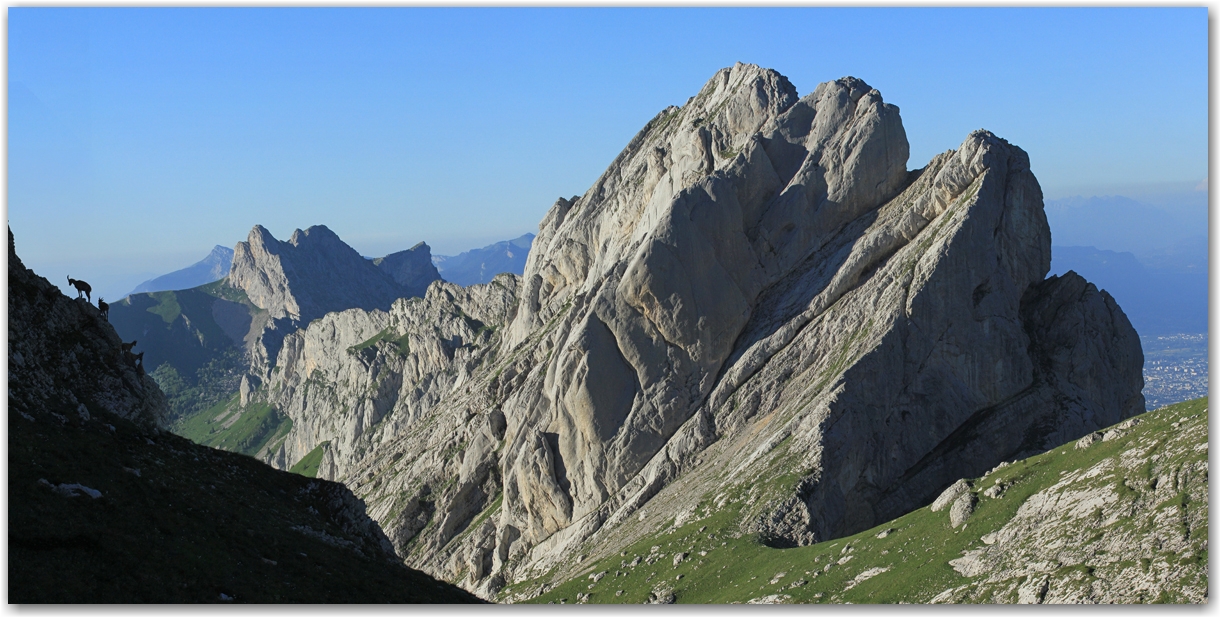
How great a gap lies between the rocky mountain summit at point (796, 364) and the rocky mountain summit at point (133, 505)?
35528mm

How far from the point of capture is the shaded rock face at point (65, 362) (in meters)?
45.1

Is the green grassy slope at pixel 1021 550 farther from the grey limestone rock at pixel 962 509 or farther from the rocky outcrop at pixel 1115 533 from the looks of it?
the grey limestone rock at pixel 962 509

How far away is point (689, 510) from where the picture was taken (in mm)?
77438

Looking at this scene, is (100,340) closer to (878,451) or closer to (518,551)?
(518,551)

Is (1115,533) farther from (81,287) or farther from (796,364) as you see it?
(81,287)

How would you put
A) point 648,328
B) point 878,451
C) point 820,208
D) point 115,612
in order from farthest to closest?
point 820,208, point 648,328, point 878,451, point 115,612

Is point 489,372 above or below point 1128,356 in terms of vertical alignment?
above

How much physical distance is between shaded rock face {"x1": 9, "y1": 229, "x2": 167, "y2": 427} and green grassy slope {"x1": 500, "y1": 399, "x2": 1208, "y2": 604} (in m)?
35.5

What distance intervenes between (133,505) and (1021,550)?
43.5 meters

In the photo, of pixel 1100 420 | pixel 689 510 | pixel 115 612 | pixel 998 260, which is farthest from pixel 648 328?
pixel 115 612

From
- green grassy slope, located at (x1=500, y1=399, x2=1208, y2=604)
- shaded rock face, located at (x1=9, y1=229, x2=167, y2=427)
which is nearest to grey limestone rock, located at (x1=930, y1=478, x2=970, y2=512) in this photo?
green grassy slope, located at (x1=500, y1=399, x2=1208, y2=604)

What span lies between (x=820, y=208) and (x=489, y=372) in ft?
197

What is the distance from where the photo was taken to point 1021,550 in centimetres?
4703

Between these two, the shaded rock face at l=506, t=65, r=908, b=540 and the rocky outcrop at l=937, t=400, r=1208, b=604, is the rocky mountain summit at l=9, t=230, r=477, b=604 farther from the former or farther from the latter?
the shaded rock face at l=506, t=65, r=908, b=540
